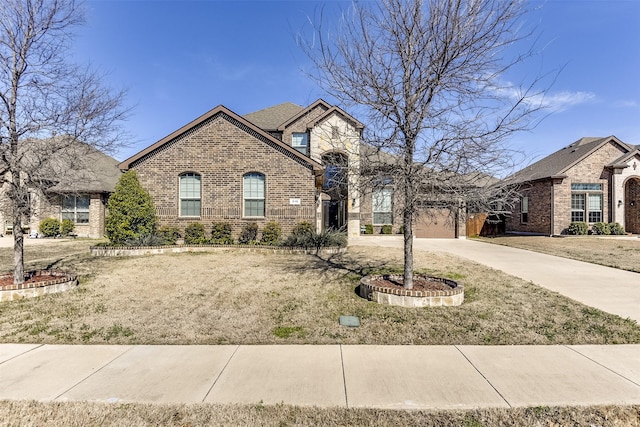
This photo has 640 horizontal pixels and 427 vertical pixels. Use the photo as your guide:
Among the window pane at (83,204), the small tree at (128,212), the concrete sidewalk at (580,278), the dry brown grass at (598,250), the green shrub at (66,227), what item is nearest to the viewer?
the concrete sidewalk at (580,278)

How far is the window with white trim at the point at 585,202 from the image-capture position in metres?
22.3

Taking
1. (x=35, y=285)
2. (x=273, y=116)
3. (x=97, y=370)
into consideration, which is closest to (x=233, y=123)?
(x=273, y=116)

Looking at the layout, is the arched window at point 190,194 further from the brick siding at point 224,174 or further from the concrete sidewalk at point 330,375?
the concrete sidewalk at point 330,375

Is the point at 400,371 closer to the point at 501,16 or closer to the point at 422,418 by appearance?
the point at 422,418

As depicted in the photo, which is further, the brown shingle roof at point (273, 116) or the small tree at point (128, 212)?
the brown shingle roof at point (273, 116)

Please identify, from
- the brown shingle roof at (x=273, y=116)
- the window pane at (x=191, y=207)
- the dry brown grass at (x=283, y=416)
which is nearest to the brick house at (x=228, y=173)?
the window pane at (x=191, y=207)

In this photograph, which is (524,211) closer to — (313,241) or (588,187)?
(588,187)

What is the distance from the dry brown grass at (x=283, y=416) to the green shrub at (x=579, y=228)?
22852mm

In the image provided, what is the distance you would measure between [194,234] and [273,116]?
41.8ft

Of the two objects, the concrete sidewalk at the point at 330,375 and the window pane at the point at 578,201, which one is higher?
the window pane at the point at 578,201

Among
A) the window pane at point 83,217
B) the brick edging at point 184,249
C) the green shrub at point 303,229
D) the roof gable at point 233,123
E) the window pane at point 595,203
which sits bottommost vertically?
the brick edging at point 184,249

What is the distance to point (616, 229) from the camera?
21.3 m

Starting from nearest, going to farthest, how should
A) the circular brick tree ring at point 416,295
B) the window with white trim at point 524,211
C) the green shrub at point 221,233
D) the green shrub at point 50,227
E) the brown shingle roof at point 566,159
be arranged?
the circular brick tree ring at point 416,295, the green shrub at point 221,233, the green shrub at point 50,227, the brown shingle roof at point 566,159, the window with white trim at point 524,211

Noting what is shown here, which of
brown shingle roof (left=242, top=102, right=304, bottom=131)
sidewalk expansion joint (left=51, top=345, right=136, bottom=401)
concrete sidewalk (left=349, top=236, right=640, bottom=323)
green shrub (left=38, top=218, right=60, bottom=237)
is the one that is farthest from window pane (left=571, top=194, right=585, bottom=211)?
green shrub (left=38, top=218, right=60, bottom=237)
